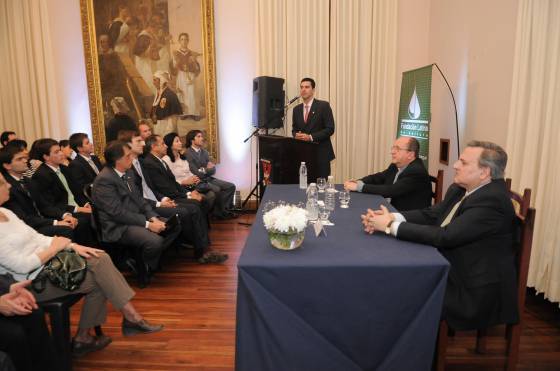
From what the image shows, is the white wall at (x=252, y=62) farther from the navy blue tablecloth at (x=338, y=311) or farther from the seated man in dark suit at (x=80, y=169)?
the navy blue tablecloth at (x=338, y=311)

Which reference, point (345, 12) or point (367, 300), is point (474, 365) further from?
point (345, 12)

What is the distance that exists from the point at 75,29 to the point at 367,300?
22.8 feet

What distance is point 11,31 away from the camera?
659 centimetres

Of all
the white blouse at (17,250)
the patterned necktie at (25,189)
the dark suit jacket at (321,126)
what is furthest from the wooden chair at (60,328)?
the dark suit jacket at (321,126)

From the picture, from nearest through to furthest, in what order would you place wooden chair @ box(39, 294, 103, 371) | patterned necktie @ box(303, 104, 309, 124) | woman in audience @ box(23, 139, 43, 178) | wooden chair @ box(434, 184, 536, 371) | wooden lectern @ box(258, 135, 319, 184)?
1. wooden chair @ box(434, 184, 536, 371)
2. wooden chair @ box(39, 294, 103, 371)
3. woman in audience @ box(23, 139, 43, 178)
4. wooden lectern @ box(258, 135, 319, 184)
5. patterned necktie @ box(303, 104, 309, 124)

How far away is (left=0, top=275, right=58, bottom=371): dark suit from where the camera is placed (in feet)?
6.91

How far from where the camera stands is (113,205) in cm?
369

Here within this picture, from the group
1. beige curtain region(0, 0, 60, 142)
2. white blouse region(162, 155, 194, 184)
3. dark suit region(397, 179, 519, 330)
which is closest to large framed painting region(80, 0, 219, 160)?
beige curtain region(0, 0, 60, 142)

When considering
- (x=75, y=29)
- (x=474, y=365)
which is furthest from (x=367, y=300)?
(x=75, y=29)

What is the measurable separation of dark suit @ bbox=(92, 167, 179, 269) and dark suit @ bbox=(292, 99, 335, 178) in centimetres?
260

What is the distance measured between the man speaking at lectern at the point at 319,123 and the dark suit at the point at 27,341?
13.0 feet

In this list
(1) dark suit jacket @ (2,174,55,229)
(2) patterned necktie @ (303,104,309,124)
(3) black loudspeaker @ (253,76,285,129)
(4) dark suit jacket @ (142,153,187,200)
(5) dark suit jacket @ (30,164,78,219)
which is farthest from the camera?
(3) black loudspeaker @ (253,76,285,129)

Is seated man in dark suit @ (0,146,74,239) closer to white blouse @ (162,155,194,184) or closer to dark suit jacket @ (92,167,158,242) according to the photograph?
dark suit jacket @ (92,167,158,242)

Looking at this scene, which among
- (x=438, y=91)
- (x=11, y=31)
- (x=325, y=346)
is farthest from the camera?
(x=11, y=31)
